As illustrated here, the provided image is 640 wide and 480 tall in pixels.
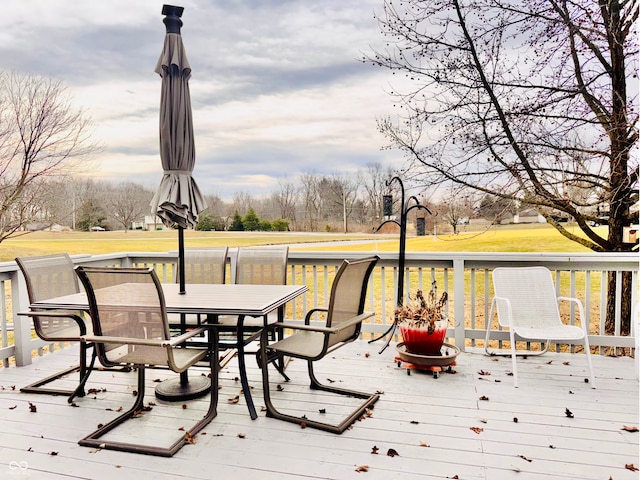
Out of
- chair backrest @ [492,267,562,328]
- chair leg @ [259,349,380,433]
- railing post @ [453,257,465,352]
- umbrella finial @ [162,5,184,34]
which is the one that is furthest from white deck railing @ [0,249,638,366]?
umbrella finial @ [162,5,184,34]

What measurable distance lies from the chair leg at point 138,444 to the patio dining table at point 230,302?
20 centimetres

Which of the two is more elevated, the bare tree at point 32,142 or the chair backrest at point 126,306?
the bare tree at point 32,142

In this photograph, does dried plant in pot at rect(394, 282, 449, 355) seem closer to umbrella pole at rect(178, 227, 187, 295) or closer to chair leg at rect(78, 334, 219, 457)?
chair leg at rect(78, 334, 219, 457)

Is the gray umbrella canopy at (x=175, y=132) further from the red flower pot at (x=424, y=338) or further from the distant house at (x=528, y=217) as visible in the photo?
the distant house at (x=528, y=217)

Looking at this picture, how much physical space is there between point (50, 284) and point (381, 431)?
2.80 m

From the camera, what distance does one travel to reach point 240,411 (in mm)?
3148

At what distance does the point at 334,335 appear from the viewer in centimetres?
296

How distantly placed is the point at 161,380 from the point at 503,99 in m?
5.29

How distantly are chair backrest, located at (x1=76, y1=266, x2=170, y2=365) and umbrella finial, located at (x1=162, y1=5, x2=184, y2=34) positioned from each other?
1.93 metres

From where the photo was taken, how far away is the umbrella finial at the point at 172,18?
3418 mm

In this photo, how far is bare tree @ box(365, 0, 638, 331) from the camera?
5.80 metres

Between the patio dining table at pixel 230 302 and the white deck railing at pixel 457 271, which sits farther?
the white deck railing at pixel 457 271

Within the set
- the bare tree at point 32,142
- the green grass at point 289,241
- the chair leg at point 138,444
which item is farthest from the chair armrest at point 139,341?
the bare tree at point 32,142

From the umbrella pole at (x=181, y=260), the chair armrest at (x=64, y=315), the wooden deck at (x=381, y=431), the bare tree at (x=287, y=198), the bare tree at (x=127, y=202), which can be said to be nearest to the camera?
the wooden deck at (x=381, y=431)
